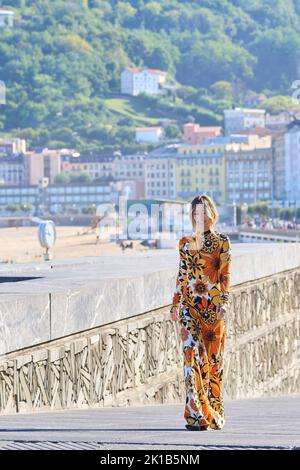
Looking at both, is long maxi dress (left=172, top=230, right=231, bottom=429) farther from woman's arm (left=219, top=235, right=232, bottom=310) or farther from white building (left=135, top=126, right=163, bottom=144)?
white building (left=135, top=126, right=163, bottom=144)

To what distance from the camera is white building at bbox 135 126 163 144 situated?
135 m

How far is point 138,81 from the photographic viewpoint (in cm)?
15188

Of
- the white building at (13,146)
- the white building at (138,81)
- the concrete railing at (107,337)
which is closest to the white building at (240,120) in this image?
the white building at (138,81)

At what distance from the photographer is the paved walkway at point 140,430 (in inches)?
172

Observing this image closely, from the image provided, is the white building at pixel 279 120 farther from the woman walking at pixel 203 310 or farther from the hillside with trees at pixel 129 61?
the woman walking at pixel 203 310

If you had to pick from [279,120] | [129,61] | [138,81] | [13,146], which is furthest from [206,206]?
[129,61]

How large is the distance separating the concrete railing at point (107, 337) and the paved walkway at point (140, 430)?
27 cm

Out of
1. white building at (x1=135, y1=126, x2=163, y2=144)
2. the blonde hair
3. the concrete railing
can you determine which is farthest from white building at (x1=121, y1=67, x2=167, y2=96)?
the blonde hair

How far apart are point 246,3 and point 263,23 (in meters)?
4.80

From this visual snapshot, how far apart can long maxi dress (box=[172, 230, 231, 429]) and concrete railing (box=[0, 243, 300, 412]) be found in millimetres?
780

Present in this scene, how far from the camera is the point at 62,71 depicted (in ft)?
479

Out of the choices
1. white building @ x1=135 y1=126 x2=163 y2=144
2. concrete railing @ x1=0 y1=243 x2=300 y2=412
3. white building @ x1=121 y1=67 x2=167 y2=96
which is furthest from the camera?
white building @ x1=121 y1=67 x2=167 y2=96

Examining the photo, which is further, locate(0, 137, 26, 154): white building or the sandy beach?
locate(0, 137, 26, 154): white building

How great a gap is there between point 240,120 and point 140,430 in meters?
141
